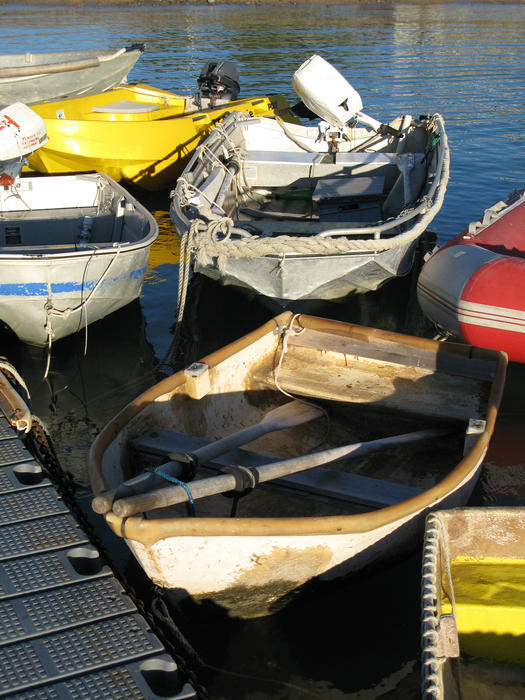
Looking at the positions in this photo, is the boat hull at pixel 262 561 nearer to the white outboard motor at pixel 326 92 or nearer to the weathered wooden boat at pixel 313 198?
the weathered wooden boat at pixel 313 198

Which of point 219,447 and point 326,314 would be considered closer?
point 219,447

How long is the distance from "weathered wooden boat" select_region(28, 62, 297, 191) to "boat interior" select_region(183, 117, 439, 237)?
1.66 meters

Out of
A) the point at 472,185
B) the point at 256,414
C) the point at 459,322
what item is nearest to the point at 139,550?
the point at 256,414

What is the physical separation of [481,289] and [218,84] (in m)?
9.15

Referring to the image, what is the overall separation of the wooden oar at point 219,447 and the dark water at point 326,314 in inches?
35.8

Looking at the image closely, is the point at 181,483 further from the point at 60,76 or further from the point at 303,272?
the point at 60,76

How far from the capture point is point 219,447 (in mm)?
4191

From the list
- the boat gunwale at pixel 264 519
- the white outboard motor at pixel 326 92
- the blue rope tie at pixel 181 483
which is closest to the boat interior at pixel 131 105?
the white outboard motor at pixel 326 92

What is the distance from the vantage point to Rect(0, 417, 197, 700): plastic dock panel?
307cm

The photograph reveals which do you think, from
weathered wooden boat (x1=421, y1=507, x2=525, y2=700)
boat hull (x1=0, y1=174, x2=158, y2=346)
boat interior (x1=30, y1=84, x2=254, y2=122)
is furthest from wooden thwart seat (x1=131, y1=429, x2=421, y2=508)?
boat interior (x1=30, y1=84, x2=254, y2=122)

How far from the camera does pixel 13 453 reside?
15.3 ft

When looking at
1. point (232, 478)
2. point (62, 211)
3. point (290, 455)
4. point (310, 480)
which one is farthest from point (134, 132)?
point (232, 478)

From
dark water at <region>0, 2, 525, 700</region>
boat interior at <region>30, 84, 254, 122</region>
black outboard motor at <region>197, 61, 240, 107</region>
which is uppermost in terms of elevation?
black outboard motor at <region>197, 61, 240, 107</region>

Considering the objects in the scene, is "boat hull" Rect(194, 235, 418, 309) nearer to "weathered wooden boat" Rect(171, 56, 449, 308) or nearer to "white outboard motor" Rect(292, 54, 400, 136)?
"weathered wooden boat" Rect(171, 56, 449, 308)
